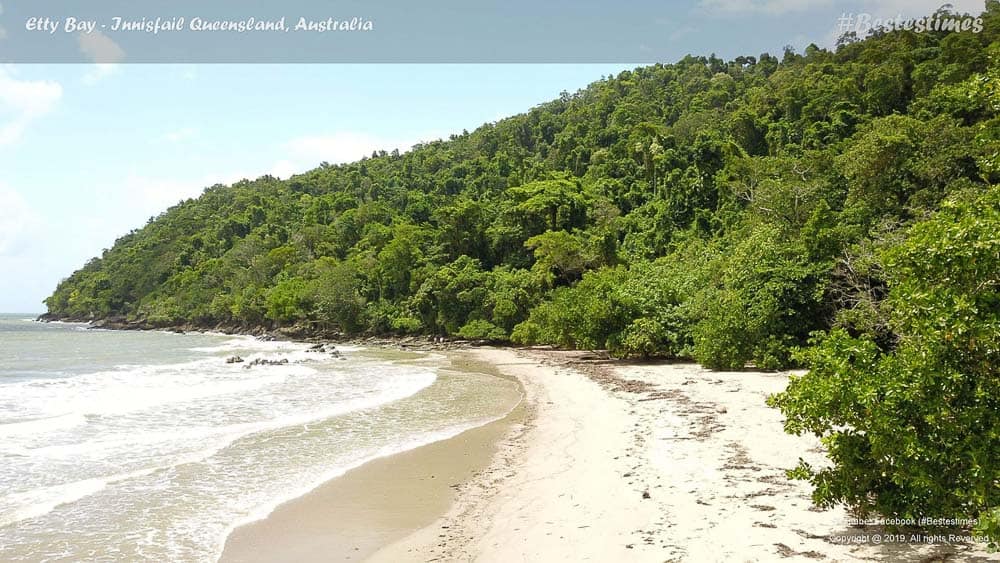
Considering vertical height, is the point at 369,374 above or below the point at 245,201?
below

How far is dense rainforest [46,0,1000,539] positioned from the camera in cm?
542

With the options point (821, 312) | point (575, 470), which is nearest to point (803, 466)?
point (575, 470)

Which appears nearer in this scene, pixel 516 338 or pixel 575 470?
pixel 575 470

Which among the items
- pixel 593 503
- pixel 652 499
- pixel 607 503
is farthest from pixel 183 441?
pixel 652 499

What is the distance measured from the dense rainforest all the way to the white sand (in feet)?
2.56

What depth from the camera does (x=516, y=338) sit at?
146ft

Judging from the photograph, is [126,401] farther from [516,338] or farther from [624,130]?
[624,130]

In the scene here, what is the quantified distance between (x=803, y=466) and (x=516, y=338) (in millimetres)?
37920

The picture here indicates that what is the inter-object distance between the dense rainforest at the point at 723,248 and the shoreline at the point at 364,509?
17.8 feet

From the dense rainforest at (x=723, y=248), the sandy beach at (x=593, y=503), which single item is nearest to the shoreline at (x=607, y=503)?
the sandy beach at (x=593, y=503)

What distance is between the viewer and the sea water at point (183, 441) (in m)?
8.62

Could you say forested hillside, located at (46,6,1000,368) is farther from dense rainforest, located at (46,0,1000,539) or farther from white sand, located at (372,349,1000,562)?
white sand, located at (372,349,1000,562)

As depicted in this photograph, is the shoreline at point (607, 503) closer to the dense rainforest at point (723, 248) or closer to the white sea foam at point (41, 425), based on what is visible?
the dense rainforest at point (723, 248)

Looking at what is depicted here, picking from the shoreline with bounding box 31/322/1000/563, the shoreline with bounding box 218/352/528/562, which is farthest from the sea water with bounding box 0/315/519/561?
the shoreline with bounding box 31/322/1000/563
